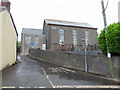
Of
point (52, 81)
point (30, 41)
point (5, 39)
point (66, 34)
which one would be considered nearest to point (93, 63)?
point (52, 81)

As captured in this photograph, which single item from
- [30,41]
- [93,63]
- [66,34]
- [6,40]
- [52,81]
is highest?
[66,34]

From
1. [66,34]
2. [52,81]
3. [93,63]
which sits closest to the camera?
[52,81]

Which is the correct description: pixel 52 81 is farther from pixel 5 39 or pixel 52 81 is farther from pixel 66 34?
pixel 66 34

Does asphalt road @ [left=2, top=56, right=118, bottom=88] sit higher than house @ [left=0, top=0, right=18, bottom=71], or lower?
lower

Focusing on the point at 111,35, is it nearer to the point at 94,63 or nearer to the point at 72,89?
the point at 94,63

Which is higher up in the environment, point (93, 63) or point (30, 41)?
point (30, 41)

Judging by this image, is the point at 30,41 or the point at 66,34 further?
the point at 30,41

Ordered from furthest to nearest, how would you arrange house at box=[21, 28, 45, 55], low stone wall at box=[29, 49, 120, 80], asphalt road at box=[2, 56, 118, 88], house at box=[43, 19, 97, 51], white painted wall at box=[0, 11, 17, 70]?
1. house at box=[21, 28, 45, 55]
2. house at box=[43, 19, 97, 51]
3. white painted wall at box=[0, 11, 17, 70]
4. low stone wall at box=[29, 49, 120, 80]
5. asphalt road at box=[2, 56, 118, 88]

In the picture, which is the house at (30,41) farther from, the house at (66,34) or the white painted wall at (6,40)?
the white painted wall at (6,40)

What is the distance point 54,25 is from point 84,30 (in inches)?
457

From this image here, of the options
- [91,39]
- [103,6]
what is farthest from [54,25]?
[103,6]

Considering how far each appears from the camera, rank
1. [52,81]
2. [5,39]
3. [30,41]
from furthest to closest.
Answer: [30,41] < [5,39] < [52,81]

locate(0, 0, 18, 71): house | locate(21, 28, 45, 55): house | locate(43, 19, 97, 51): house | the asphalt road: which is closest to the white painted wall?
locate(0, 0, 18, 71): house

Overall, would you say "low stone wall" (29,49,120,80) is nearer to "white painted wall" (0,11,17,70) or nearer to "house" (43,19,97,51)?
"white painted wall" (0,11,17,70)
